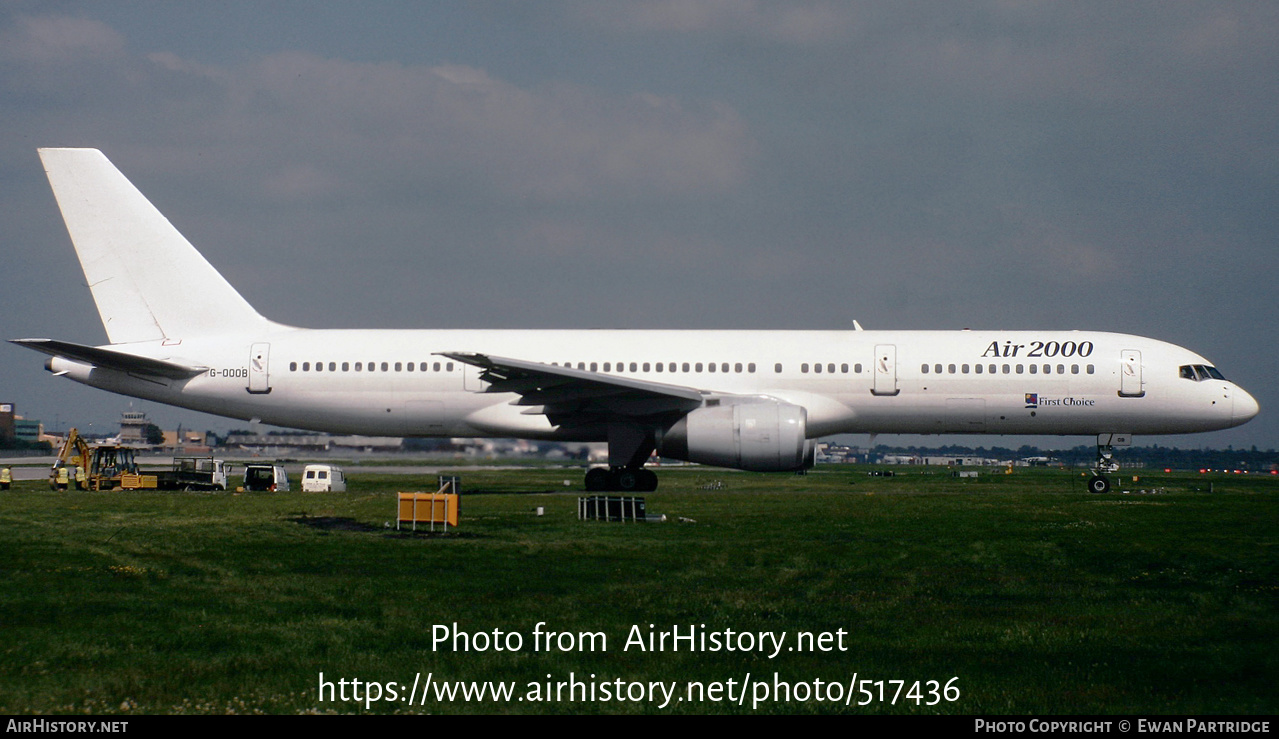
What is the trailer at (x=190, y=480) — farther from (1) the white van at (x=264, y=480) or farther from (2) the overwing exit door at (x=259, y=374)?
(2) the overwing exit door at (x=259, y=374)

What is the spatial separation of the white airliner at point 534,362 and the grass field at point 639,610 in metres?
8.01

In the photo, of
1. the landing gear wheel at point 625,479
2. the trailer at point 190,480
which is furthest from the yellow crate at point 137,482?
the landing gear wheel at point 625,479

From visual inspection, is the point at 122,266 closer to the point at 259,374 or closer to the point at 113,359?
the point at 113,359

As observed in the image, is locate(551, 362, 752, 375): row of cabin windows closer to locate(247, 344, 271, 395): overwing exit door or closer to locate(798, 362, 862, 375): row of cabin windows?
locate(798, 362, 862, 375): row of cabin windows

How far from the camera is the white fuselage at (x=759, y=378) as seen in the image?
82.4 feet

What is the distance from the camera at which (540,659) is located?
7.14 m

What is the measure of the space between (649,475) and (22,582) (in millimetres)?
15896

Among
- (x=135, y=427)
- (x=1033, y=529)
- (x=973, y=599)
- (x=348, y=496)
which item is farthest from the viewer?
(x=135, y=427)

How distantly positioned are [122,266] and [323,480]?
750 centimetres

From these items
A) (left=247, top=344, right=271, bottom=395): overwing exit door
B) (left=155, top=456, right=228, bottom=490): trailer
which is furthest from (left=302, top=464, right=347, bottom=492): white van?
(left=155, top=456, right=228, bottom=490): trailer

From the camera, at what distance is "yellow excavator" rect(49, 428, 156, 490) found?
2853cm
